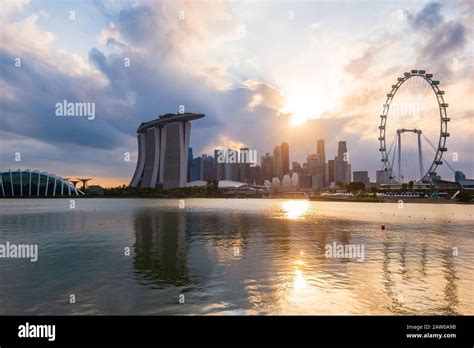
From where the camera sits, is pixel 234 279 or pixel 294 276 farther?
pixel 294 276

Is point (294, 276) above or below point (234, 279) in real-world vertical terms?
A: below

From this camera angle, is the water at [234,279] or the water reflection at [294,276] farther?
the water reflection at [294,276]

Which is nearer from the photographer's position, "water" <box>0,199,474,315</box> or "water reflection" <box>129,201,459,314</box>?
"water" <box>0,199,474,315</box>

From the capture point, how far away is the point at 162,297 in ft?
57.3
